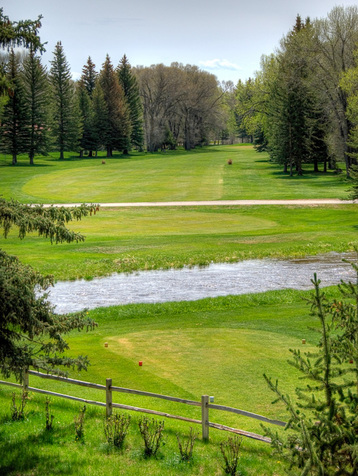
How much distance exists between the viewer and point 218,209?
48.8m

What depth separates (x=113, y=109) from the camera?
110 metres

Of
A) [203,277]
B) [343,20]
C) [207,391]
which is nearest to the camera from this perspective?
[207,391]

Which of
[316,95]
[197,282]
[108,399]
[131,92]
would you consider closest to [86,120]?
[131,92]

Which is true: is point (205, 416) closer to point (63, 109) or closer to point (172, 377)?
point (172, 377)

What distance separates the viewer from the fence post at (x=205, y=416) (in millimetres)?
10250

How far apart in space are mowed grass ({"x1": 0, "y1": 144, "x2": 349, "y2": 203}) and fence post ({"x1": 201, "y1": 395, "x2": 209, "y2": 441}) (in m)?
44.1

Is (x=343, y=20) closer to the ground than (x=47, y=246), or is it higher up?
higher up

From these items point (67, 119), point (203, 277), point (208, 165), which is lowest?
point (203, 277)

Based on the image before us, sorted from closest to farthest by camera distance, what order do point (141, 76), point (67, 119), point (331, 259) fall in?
point (331, 259)
point (67, 119)
point (141, 76)

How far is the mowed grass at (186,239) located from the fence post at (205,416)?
17916mm

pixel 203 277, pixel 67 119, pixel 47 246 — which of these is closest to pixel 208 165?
pixel 67 119

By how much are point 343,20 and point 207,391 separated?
2454 inches

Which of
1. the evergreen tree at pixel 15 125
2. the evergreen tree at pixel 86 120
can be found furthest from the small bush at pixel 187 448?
the evergreen tree at pixel 86 120

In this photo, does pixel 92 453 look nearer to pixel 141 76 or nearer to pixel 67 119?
pixel 67 119
